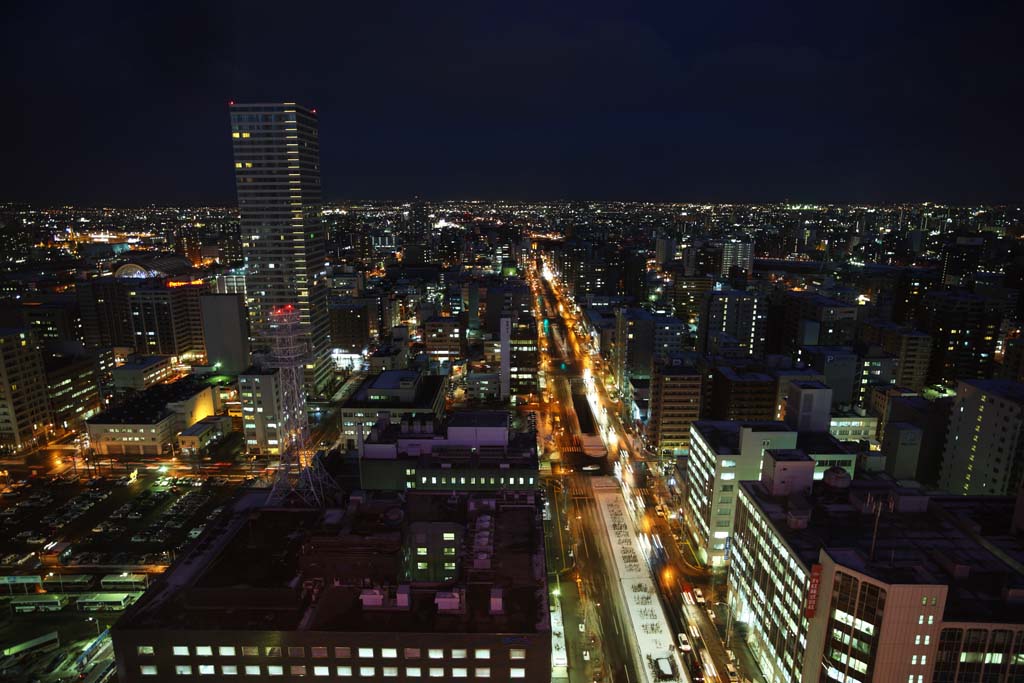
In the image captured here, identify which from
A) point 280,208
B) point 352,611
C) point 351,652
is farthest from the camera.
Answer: point 280,208

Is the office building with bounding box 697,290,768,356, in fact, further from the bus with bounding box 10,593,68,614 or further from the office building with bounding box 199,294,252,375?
the bus with bounding box 10,593,68,614

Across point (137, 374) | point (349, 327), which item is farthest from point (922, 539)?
point (137, 374)

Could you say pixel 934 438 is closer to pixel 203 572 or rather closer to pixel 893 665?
pixel 893 665

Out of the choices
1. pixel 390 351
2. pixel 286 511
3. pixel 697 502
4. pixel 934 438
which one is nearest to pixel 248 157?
pixel 390 351

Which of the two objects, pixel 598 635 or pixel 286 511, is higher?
pixel 286 511

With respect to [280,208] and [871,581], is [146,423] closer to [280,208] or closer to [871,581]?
[280,208]

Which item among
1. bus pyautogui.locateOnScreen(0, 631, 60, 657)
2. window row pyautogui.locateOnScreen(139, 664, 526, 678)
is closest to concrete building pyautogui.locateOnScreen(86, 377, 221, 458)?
bus pyautogui.locateOnScreen(0, 631, 60, 657)

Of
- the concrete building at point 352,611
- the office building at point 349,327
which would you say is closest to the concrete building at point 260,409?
the office building at point 349,327
